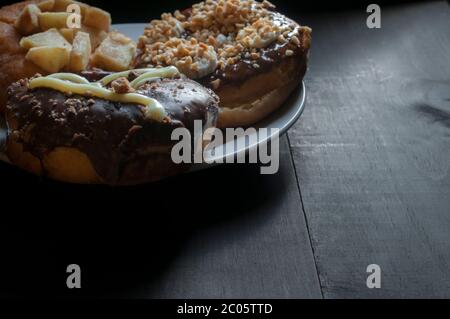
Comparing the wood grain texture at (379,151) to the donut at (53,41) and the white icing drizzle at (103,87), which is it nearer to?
the white icing drizzle at (103,87)

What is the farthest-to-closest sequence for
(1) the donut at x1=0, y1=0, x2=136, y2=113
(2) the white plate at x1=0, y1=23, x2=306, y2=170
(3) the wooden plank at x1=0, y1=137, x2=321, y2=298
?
(1) the donut at x1=0, y1=0, x2=136, y2=113
(2) the white plate at x1=0, y1=23, x2=306, y2=170
(3) the wooden plank at x1=0, y1=137, x2=321, y2=298

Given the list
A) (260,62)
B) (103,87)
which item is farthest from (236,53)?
(103,87)

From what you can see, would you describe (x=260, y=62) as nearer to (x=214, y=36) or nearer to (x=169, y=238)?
(x=214, y=36)

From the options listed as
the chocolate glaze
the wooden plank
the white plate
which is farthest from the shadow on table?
the chocolate glaze

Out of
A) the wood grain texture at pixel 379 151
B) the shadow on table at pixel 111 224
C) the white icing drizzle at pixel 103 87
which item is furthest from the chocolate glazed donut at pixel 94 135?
the wood grain texture at pixel 379 151

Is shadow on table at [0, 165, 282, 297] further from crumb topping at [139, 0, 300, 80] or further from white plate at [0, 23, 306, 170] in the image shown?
crumb topping at [139, 0, 300, 80]

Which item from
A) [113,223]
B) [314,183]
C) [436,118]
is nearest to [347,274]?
[314,183]
